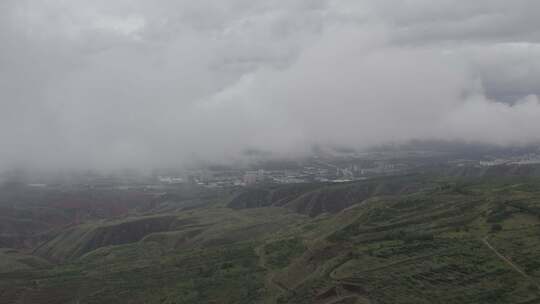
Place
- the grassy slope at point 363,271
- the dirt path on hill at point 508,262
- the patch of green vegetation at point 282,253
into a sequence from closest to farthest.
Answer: the dirt path on hill at point 508,262, the grassy slope at point 363,271, the patch of green vegetation at point 282,253

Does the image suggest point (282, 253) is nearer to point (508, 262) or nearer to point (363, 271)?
point (363, 271)

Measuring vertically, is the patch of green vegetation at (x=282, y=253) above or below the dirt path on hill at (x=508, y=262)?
below

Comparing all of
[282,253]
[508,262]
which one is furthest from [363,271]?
[282,253]

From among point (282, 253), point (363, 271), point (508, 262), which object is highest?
point (508, 262)

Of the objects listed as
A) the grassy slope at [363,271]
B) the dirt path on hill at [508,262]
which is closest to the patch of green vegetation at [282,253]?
the grassy slope at [363,271]

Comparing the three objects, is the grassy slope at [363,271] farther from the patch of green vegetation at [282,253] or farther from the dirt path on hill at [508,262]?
the patch of green vegetation at [282,253]

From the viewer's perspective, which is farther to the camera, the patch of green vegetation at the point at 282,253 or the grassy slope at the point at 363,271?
the patch of green vegetation at the point at 282,253

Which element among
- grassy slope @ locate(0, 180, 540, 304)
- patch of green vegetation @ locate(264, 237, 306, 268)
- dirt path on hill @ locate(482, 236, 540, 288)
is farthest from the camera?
patch of green vegetation @ locate(264, 237, 306, 268)

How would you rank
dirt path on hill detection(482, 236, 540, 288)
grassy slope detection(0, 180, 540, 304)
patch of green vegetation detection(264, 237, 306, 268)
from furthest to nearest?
patch of green vegetation detection(264, 237, 306, 268), grassy slope detection(0, 180, 540, 304), dirt path on hill detection(482, 236, 540, 288)

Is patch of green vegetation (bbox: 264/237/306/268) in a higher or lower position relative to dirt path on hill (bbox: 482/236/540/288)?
lower

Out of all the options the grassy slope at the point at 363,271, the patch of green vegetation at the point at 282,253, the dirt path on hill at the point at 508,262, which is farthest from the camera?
the patch of green vegetation at the point at 282,253

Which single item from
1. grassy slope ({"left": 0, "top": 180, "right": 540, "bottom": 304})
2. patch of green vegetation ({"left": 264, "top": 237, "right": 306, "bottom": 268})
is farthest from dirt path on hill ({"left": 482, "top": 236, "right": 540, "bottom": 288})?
patch of green vegetation ({"left": 264, "top": 237, "right": 306, "bottom": 268})

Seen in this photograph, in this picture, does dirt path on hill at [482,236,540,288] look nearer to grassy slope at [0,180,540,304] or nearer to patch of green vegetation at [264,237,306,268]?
grassy slope at [0,180,540,304]
